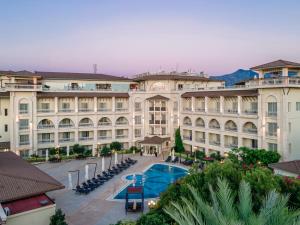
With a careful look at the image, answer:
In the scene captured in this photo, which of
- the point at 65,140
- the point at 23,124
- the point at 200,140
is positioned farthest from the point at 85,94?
the point at 200,140

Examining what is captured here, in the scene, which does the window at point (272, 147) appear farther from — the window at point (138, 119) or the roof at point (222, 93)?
the window at point (138, 119)

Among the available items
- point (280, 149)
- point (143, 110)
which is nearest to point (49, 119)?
point (143, 110)

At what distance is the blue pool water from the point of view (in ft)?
99.5

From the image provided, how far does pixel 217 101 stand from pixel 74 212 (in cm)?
3000

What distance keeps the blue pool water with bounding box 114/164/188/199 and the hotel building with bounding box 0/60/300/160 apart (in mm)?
8874

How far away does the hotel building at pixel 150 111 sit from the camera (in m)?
35.9

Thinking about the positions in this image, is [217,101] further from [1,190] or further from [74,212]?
[1,190]

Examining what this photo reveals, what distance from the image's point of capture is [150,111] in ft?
175

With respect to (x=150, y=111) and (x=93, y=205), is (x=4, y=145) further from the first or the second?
(x=93, y=205)

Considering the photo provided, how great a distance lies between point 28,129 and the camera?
45.1m

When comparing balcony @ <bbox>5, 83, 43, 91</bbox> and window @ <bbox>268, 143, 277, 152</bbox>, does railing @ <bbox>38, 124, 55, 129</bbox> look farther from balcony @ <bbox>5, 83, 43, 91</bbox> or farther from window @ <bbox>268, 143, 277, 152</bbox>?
window @ <bbox>268, 143, 277, 152</bbox>

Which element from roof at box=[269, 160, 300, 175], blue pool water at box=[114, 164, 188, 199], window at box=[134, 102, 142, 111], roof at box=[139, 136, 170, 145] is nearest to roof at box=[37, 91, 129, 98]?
window at box=[134, 102, 142, 111]

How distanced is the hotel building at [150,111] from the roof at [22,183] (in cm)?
2342

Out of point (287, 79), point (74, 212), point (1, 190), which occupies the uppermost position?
point (287, 79)
